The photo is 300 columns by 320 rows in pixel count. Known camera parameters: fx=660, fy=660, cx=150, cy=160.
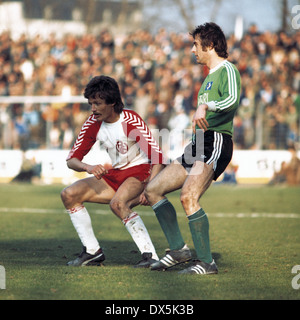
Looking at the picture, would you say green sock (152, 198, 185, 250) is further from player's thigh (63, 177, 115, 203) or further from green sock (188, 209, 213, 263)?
player's thigh (63, 177, 115, 203)

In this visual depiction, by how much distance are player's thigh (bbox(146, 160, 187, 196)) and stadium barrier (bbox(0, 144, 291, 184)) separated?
1391 cm

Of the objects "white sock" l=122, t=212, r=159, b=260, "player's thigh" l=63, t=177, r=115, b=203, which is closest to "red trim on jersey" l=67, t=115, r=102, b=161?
"player's thigh" l=63, t=177, r=115, b=203

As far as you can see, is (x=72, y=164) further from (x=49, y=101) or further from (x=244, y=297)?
(x=49, y=101)

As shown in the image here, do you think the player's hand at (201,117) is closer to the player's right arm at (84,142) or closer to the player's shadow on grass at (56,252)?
the player's right arm at (84,142)

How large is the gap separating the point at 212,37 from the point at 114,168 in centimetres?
183

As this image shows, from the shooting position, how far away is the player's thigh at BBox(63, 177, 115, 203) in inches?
277

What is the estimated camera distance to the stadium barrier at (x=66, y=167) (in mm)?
20969

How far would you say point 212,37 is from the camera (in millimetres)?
6402

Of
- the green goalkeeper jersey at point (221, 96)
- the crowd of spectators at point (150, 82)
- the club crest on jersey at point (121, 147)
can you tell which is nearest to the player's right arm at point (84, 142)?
the club crest on jersey at point (121, 147)

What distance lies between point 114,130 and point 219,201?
8.93 m

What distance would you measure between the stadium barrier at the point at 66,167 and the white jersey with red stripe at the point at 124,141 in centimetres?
1323

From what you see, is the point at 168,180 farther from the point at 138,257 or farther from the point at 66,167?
the point at 66,167

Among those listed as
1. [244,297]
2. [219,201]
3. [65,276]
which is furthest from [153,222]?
[244,297]

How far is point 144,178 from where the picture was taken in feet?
23.5
